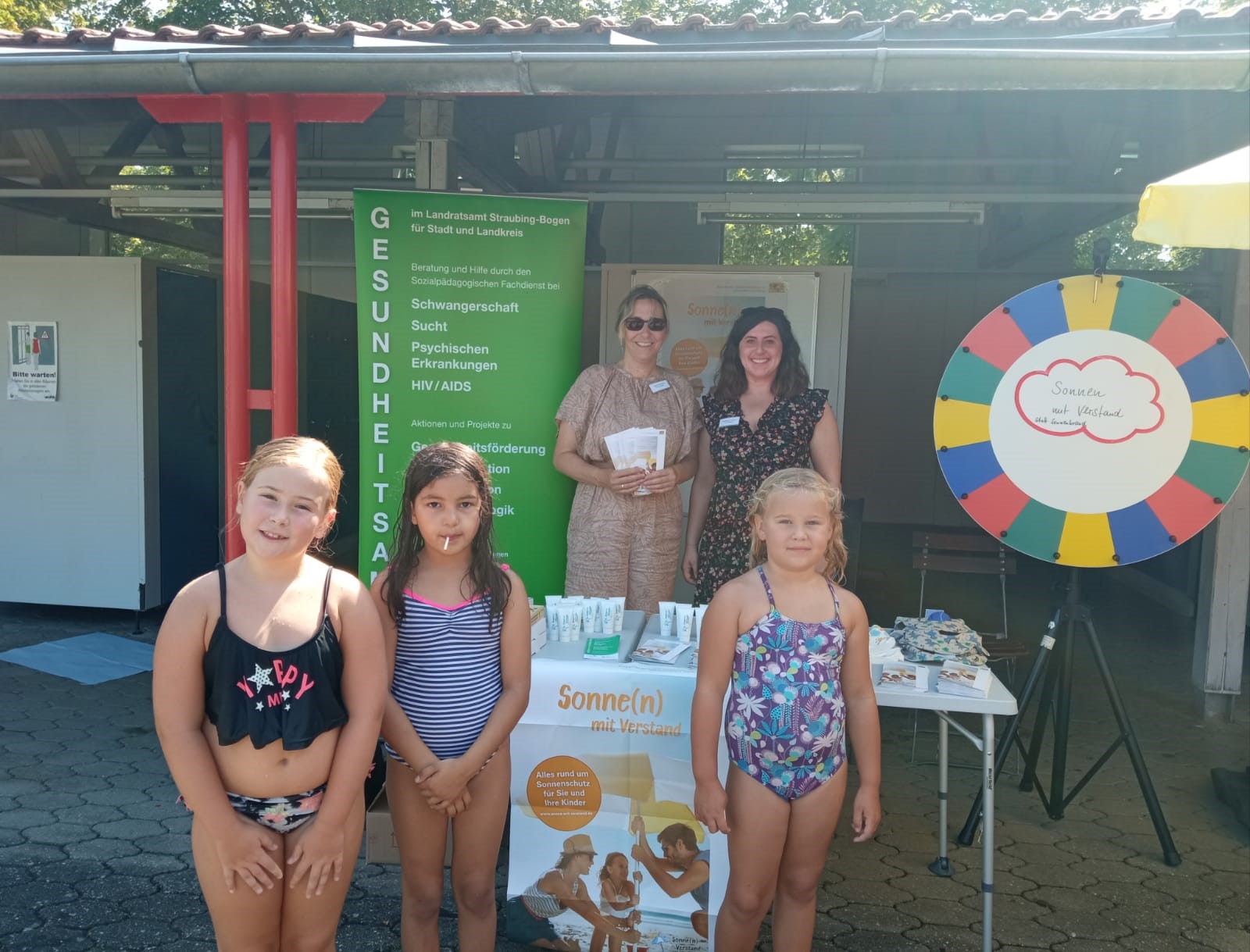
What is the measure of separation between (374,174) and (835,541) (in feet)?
29.1

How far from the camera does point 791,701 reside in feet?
7.97

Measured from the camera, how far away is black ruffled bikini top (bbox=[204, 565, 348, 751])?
196 cm

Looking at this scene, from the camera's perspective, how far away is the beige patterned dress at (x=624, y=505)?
3.77 m

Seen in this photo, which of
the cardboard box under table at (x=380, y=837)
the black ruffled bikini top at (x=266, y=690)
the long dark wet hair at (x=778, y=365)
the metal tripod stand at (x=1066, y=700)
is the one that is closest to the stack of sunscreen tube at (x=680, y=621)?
the long dark wet hair at (x=778, y=365)

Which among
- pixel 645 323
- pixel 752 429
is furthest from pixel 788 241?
pixel 752 429

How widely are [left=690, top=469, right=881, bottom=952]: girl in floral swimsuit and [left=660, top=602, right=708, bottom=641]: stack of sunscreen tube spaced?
0.56 metres

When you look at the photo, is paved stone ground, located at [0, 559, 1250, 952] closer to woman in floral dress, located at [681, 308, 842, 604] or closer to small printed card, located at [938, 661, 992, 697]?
small printed card, located at [938, 661, 992, 697]

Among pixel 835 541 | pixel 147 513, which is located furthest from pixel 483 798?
pixel 147 513

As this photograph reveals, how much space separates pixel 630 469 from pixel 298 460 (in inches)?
68.9

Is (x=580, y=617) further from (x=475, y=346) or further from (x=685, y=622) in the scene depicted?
(x=475, y=346)

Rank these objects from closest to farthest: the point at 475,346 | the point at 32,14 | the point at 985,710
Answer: the point at 985,710, the point at 475,346, the point at 32,14

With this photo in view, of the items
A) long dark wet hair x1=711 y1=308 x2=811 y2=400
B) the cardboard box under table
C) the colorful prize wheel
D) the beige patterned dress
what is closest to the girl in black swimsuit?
the cardboard box under table

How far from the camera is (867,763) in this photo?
2.46 metres

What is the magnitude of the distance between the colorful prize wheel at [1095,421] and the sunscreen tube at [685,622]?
0.96 metres
